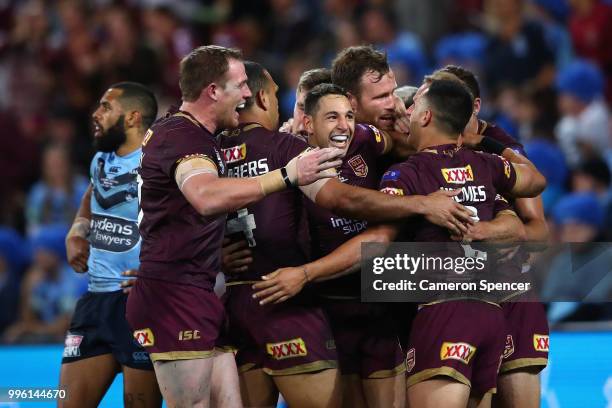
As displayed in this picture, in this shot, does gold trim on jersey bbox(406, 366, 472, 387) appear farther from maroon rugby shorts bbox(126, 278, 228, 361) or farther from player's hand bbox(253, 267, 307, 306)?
A: maroon rugby shorts bbox(126, 278, 228, 361)

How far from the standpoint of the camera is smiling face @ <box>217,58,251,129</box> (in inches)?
247

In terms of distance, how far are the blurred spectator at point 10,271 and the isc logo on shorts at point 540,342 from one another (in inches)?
243

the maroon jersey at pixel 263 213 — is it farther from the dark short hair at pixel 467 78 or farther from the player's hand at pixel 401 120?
the dark short hair at pixel 467 78

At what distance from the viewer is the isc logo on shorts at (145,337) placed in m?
6.12

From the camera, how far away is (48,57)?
14.8 meters

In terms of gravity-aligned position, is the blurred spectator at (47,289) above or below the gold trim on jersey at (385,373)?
above

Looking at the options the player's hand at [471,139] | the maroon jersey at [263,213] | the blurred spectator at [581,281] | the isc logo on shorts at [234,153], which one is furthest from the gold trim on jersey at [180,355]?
the blurred spectator at [581,281]

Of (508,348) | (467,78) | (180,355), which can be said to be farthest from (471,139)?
(180,355)

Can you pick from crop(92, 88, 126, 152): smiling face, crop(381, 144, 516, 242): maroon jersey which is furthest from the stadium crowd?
crop(381, 144, 516, 242): maroon jersey

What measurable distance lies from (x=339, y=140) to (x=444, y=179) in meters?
0.72

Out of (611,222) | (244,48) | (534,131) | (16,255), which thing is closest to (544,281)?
(611,222)

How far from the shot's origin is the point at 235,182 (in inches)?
230

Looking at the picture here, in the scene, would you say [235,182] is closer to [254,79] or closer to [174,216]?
[174,216]

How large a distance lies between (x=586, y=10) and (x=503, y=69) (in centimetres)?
111
